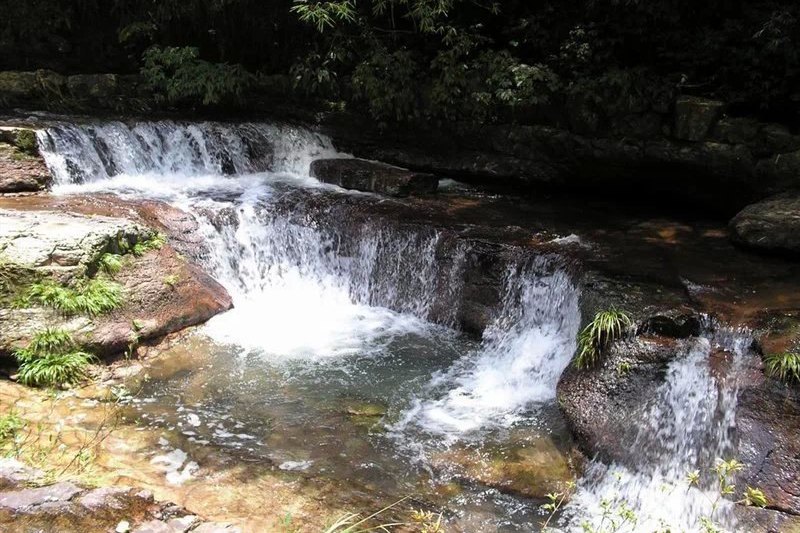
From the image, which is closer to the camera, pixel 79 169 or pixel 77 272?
pixel 77 272

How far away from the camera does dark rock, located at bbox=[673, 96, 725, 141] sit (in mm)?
7957

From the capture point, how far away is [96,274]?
6.43 meters

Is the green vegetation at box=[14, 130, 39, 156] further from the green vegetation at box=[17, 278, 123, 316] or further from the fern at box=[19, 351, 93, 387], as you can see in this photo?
the fern at box=[19, 351, 93, 387]

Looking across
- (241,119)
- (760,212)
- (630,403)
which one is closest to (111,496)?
(630,403)

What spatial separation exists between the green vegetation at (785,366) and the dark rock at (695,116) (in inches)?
157

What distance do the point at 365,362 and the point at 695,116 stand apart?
17.5 ft

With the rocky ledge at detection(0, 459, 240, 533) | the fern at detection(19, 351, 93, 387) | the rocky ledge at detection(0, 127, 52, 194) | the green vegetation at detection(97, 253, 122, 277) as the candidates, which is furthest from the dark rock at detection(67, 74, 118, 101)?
the rocky ledge at detection(0, 459, 240, 533)

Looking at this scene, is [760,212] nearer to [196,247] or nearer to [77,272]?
[196,247]

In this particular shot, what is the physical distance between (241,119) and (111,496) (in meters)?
9.43

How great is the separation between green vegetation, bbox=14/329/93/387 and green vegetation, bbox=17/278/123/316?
305 millimetres

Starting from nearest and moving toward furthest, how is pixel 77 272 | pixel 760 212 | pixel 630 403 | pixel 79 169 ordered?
pixel 630 403 → pixel 77 272 → pixel 760 212 → pixel 79 169

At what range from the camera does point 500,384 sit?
625 cm

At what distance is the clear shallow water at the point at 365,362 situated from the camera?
4828 millimetres

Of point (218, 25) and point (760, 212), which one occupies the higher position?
point (218, 25)
